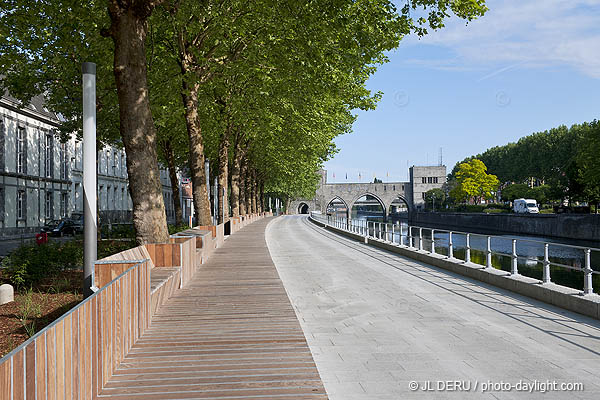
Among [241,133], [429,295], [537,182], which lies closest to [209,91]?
[241,133]

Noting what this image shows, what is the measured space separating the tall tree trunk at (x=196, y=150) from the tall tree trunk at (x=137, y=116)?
837 centimetres

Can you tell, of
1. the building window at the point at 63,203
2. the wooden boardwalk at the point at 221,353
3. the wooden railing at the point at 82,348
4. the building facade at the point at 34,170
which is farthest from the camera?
the building window at the point at 63,203

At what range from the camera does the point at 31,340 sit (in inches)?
125

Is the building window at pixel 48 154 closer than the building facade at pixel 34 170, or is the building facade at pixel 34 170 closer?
the building facade at pixel 34 170

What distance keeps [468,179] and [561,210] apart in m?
36.1

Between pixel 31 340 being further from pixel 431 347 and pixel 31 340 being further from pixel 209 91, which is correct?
pixel 209 91

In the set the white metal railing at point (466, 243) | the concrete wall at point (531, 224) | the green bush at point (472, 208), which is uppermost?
the green bush at point (472, 208)

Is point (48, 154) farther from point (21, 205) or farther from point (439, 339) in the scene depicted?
point (439, 339)

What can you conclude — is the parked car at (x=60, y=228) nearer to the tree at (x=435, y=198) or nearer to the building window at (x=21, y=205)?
the building window at (x=21, y=205)

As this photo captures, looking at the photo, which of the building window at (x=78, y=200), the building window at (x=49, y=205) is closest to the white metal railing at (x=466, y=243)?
the building window at (x=78, y=200)

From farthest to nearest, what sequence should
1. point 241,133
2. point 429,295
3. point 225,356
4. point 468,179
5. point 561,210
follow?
1. point 468,179
2. point 561,210
3. point 241,133
4. point 429,295
5. point 225,356

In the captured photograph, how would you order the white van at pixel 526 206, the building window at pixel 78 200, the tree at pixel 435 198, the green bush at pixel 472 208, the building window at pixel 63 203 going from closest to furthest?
the building window at pixel 63 203
the building window at pixel 78 200
the white van at pixel 526 206
the green bush at pixel 472 208
the tree at pixel 435 198

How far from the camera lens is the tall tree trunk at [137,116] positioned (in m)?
11.2

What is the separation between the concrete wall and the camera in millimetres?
47281
